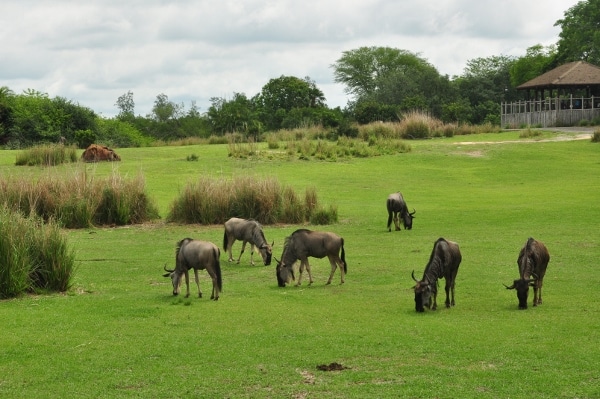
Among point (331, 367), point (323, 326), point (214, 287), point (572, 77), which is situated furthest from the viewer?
point (572, 77)

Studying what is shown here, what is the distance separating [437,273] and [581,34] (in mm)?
79065

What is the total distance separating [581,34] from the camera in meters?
88.0

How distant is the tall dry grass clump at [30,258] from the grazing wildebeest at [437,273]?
689 centimetres

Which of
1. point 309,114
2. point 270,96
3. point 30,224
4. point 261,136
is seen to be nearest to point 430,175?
point 261,136

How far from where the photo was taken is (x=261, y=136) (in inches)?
2327

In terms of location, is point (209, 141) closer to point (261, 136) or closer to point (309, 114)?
point (261, 136)

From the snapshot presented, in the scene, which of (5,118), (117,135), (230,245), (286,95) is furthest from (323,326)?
(286,95)

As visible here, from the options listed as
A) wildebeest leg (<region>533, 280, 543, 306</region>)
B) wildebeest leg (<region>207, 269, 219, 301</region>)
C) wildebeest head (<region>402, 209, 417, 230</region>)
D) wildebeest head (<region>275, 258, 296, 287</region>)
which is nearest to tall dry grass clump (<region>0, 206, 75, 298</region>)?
wildebeest leg (<region>207, 269, 219, 301</region>)

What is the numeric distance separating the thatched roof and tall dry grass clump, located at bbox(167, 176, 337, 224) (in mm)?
49681

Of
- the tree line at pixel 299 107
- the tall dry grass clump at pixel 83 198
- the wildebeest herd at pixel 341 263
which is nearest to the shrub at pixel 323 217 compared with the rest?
the tall dry grass clump at pixel 83 198

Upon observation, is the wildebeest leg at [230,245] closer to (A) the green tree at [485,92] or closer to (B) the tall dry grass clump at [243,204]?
(B) the tall dry grass clump at [243,204]

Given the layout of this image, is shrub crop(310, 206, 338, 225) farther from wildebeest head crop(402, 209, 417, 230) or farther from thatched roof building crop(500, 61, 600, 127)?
thatched roof building crop(500, 61, 600, 127)

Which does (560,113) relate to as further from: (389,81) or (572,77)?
(389,81)

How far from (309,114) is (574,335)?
69048mm
